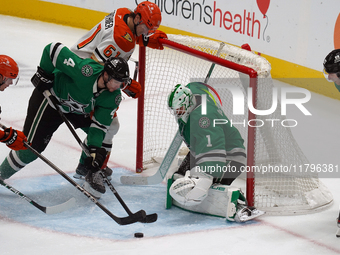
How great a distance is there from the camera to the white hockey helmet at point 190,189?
2867mm

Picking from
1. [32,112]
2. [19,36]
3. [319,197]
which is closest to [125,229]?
[32,112]

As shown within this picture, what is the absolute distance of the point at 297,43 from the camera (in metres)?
5.59

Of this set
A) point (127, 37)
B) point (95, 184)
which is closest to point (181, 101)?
point (127, 37)

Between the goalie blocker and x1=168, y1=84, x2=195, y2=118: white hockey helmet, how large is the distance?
1.17ft

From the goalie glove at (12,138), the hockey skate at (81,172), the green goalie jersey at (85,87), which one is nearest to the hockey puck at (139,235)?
the green goalie jersey at (85,87)

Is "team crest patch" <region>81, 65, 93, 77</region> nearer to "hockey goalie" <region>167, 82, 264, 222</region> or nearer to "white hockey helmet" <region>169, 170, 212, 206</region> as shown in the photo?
"hockey goalie" <region>167, 82, 264, 222</region>

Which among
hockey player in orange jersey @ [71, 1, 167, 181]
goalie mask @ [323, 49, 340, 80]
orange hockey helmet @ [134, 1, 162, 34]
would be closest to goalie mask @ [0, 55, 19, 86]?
hockey player in orange jersey @ [71, 1, 167, 181]

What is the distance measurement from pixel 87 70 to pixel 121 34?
39cm

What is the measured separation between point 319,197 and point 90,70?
1.57 meters

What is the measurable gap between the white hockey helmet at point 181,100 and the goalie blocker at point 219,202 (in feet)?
1.17

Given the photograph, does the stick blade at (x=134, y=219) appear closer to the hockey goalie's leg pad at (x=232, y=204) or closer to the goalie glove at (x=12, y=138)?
the hockey goalie's leg pad at (x=232, y=204)

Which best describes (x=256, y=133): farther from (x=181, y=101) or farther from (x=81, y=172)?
(x=81, y=172)

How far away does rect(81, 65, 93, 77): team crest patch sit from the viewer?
3055 mm

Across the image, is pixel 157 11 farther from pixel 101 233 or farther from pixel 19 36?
pixel 19 36
